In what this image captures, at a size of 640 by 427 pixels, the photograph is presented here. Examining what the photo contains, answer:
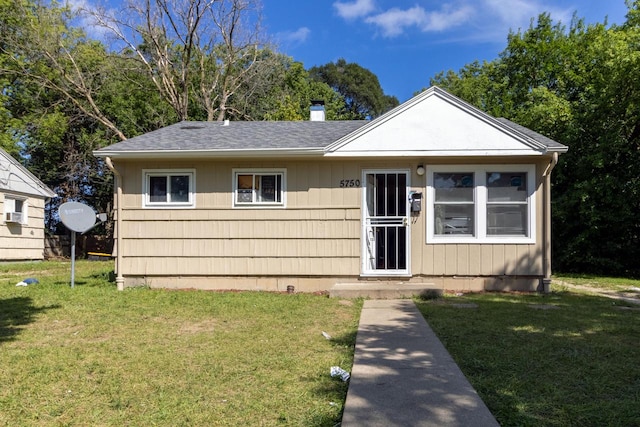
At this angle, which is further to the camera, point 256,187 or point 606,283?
point 606,283

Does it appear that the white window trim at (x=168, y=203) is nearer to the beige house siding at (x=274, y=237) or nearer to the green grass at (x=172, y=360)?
the beige house siding at (x=274, y=237)

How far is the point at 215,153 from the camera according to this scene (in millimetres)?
7996

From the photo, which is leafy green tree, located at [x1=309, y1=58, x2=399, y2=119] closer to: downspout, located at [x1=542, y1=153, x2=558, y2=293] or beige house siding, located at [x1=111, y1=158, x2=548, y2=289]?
beige house siding, located at [x1=111, y1=158, x2=548, y2=289]

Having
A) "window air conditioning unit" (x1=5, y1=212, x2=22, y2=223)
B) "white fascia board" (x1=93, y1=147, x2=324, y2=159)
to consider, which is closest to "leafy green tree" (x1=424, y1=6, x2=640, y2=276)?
"white fascia board" (x1=93, y1=147, x2=324, y2=159)

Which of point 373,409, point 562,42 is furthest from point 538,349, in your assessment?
point 562,42

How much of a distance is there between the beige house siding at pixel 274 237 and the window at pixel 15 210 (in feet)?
30.8

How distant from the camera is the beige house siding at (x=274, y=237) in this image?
8086 millimetres

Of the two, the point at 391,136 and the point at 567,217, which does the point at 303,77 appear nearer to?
the point at 567,217

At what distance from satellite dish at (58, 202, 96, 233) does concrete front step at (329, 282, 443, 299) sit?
489 centimetres

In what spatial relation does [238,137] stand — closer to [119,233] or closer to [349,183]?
[349,183]

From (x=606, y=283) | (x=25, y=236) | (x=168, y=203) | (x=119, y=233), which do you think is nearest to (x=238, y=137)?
(x=168, y=203)

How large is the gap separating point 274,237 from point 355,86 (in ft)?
101

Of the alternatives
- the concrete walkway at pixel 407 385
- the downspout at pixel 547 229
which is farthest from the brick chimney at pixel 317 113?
the concrete walkway at pixel 407 385

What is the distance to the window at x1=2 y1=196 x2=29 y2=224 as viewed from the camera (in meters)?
15.0
